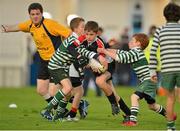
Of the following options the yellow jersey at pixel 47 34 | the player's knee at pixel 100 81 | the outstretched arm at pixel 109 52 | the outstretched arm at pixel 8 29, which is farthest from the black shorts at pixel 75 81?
the outstretched arm at pixel 8 29

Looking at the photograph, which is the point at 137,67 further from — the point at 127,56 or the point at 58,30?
the point at 58,30

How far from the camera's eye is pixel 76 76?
16703 mm

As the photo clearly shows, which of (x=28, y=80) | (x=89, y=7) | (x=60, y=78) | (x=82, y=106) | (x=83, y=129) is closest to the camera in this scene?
(x=83, y=129)

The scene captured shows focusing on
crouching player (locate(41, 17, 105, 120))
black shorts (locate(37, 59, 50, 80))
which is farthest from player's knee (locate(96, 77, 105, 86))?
black shorts (locate(37, 59, 50, 80))

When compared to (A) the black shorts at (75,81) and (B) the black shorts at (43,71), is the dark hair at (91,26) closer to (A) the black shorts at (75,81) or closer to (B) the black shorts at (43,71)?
(A) the black shorts at (75,81)

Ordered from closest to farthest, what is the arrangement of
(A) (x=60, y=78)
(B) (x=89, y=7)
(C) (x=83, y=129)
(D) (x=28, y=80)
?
(C) (x=83, y=129) < (A) (x=60, y=78) < (D) (x=28, y=80) < (B) (x=89, y=7)

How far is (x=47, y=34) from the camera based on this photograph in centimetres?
1709

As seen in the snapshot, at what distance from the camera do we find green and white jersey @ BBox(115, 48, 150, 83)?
50.8 feet

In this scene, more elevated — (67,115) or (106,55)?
(106,55)

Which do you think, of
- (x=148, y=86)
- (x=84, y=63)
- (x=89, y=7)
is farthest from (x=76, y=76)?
(x=89, y=7)

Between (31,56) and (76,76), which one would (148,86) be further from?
(31,56)

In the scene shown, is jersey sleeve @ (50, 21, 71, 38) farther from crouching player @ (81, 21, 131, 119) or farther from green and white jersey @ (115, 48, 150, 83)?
green and white jersey @ (115, 48, 150, 83)

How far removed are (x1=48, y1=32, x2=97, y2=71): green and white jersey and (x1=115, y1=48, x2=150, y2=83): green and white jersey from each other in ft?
2.10

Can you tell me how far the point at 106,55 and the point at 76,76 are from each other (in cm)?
77
